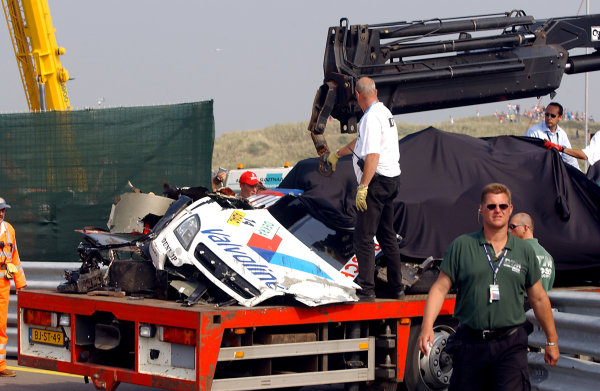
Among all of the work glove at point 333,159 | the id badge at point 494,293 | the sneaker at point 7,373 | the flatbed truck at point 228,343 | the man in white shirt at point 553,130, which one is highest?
the work glove at point 333,159

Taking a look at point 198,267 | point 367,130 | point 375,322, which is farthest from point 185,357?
point 367,130

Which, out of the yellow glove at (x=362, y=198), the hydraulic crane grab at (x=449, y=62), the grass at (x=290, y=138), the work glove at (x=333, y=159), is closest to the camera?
the yellow glove at (x=362, y=198)

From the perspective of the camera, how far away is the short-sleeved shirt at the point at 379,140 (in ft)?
24.1

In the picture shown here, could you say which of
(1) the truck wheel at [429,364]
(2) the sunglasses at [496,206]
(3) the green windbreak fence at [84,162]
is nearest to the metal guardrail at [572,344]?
(1) the truck wheel at [429,364]

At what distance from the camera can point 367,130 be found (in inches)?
290

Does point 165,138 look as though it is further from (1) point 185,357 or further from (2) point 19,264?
(1) point 185,357

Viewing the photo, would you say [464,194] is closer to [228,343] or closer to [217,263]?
[217,263]

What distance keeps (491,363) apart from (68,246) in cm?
849

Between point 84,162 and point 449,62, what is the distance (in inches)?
214

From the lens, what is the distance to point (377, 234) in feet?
24.6

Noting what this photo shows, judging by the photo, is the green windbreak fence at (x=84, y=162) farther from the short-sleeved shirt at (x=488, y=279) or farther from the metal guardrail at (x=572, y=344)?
the short-sleeved shirt at (x=488, y=279)

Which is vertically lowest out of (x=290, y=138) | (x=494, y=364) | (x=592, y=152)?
(x=290, y=138)

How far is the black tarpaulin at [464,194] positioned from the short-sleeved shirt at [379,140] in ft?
2.39

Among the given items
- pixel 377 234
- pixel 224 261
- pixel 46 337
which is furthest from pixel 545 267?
pixel 46 337
